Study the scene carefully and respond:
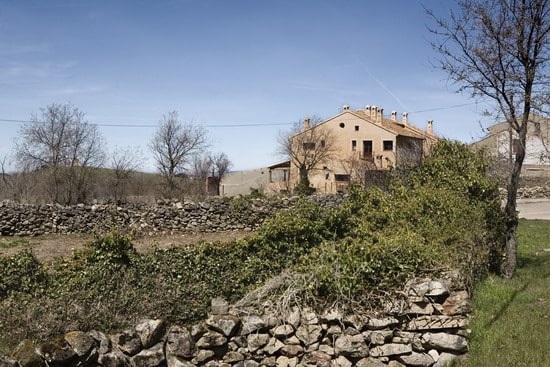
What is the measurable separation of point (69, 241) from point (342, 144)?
27484 mm

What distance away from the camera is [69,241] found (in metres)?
16.0

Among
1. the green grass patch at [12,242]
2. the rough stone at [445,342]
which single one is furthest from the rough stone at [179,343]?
the green grass patch at [12,242]

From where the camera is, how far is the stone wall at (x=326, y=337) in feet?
18.9

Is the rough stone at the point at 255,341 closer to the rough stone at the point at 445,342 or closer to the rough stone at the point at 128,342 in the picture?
the rough stone at the point at 128,342

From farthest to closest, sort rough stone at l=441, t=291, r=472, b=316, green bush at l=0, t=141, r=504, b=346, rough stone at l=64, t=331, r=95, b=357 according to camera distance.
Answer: green bush at l=0, t=141, r=504, b=346 < rough stone at l=441, t=291, r=472, b=316 < rough stone at l=64, t=331, r=95, b=357

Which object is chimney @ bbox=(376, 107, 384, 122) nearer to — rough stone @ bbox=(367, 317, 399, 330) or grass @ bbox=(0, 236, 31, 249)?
grass @ bbox=(0, 236, 31, 249)

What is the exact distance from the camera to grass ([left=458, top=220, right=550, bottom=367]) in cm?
551

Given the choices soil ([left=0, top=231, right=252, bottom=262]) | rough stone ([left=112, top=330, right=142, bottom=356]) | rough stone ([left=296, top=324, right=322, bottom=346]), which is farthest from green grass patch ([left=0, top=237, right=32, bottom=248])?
rough stone ([left=296, top=324, right=322, bottom=346])

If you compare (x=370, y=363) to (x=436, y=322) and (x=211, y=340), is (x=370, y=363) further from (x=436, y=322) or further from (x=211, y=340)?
(x=211, y=340)

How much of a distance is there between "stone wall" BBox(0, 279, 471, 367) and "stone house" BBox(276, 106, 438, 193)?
104 feet

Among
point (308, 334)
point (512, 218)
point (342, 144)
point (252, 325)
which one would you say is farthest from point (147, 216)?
point (342, 144)

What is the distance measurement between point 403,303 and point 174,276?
11.1 feet

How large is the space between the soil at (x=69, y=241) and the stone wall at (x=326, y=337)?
285 inches

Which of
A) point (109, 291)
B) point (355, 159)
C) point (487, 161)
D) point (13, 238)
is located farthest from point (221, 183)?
point (109, 291)
